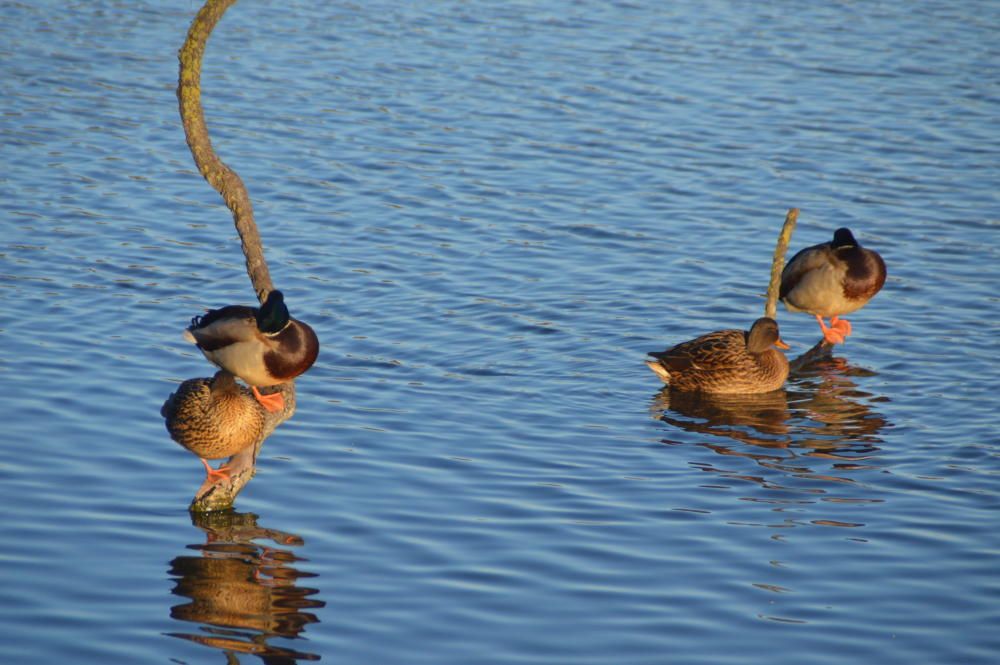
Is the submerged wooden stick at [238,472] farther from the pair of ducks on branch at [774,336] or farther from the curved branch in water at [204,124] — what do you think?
the pair of ducks on branch at [774,336]

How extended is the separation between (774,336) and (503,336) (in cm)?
221

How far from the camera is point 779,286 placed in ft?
36.1

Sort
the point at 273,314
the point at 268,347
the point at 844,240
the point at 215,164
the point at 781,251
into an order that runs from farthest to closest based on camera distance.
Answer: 1. the point at 844,240
2. the point at 781,251
3. the point at 268,347
4. the point at 273,314
5. the point at 215,164

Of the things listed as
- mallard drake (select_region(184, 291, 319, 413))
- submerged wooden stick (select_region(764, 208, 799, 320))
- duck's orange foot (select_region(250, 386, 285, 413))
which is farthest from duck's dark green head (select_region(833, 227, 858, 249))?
duck's orange foot (select_region(250, 386, 285, 413))

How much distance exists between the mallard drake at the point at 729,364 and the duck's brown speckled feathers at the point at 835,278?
2.89ft

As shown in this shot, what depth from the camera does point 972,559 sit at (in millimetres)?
7418

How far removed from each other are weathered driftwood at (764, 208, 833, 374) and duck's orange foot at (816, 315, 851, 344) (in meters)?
0.05

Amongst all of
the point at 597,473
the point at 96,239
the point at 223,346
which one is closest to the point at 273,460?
the point at 223,346

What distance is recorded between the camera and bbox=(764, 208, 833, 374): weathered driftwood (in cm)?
957

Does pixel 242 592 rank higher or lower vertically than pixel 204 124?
lower

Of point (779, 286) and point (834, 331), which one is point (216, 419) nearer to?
point (779, 286)

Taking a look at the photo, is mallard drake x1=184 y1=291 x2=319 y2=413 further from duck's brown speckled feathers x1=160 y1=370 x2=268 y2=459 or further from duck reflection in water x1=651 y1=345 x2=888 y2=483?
duck reflection in water x1=651 y1=345 x2=888 y2=483

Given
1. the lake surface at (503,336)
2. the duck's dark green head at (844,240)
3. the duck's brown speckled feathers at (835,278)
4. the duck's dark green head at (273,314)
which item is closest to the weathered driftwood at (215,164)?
the duck's dark green head at (273,314)

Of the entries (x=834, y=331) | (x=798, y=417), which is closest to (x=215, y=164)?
(x=798, y=417)
